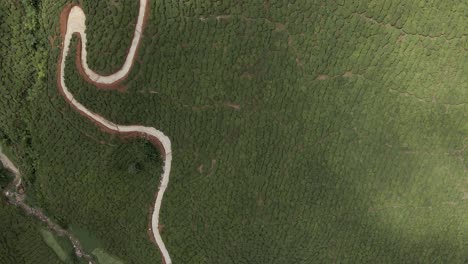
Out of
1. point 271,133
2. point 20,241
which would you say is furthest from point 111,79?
point 20,241

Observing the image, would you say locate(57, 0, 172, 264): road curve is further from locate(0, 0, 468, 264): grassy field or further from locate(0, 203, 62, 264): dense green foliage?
locate(0, 203, 62, 264): dense green foliage

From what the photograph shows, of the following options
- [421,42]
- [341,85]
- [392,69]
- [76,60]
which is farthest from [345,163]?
[76,60]

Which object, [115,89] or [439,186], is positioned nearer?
[115,89]

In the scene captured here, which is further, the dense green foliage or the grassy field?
the dense green foliage

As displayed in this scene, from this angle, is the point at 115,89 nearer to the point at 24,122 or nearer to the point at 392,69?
the point at 24,122

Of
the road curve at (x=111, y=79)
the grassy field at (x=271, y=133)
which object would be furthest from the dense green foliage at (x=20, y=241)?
the road curve at (x=111, y=79)

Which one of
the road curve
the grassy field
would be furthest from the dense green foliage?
the road curve

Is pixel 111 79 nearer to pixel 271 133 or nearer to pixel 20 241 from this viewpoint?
pixel 271 133
